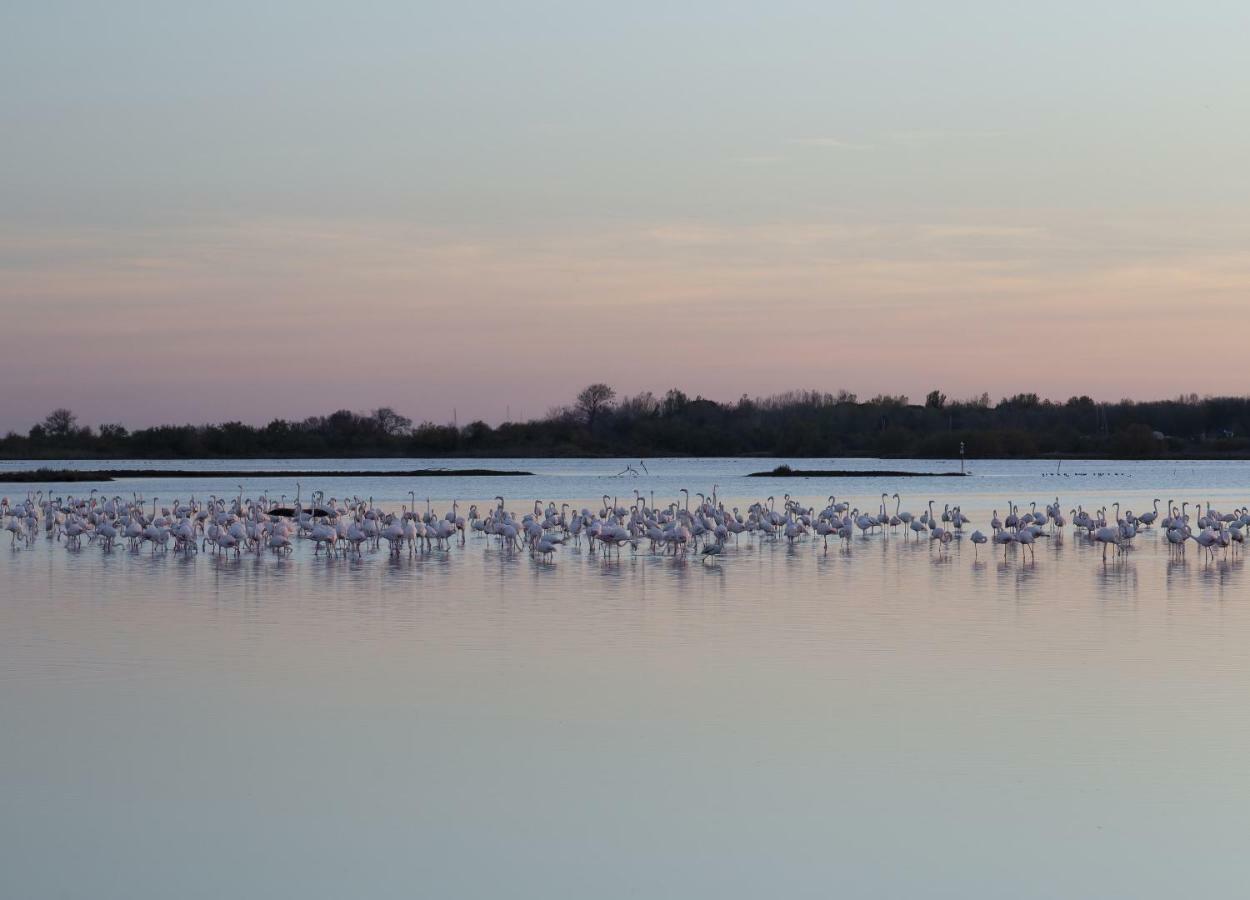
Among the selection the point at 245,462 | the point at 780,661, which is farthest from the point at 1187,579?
the point at 245,462

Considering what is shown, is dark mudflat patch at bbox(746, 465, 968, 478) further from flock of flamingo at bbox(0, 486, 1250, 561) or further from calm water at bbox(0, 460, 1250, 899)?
calm water at bbox(0, 460, 1250, 899)

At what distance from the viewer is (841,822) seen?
712 cm

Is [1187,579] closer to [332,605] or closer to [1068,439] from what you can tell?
[332,605]

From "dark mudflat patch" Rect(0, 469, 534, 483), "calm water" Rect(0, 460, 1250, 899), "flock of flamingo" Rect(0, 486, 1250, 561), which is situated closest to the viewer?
"calm water" Rect(0, 460, 1250, 899)

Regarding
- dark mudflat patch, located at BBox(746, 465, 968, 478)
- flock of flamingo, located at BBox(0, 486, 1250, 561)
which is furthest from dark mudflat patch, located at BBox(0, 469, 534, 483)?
flock of flamingo, located at BBox(0, 486, 1250, 561)

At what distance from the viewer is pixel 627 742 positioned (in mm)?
8727

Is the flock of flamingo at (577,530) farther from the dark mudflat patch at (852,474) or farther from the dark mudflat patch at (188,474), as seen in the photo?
the dark mudflat patch at (852,474)

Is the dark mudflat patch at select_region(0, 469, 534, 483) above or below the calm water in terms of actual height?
above

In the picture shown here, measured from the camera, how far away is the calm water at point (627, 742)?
6.57 m

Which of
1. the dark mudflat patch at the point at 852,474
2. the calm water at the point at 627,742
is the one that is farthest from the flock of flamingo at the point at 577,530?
the dark mudflat patch at the point at 852,474

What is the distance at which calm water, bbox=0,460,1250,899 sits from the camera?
6574mm

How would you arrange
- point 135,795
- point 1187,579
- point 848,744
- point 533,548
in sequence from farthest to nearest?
point 533,548 → point 1187,579 → point 848,744 → point 135,795

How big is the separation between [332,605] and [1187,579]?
8931 millimetres

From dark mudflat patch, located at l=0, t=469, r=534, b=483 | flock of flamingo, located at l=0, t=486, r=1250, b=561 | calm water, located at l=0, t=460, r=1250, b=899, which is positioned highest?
dark mudflat patch, located at l=0, t=469, r=534, b=483
